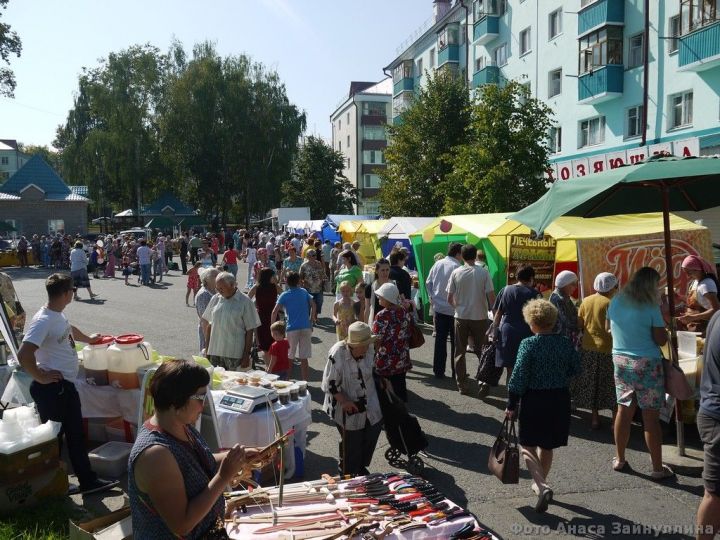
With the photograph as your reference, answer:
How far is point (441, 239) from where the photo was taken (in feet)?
42.6

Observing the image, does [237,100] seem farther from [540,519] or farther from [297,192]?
[540,519]

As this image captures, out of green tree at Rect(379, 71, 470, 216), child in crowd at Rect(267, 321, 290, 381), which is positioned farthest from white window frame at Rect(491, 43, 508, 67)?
child in crowd at Rect(267, 321, 290, 381)

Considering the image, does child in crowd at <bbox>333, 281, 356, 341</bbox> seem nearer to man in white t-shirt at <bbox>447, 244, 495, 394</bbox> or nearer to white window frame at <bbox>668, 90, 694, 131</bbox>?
man in white t-shirt at <bbox>447, 244, 495, 394</bbox>

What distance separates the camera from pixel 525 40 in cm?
2833

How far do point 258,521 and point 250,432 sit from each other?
163 cm

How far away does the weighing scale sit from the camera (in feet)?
16.3

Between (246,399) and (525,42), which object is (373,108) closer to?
(525,42)

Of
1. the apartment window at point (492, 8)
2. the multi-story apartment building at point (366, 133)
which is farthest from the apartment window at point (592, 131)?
the multi-story apartment building at point (366, 133)

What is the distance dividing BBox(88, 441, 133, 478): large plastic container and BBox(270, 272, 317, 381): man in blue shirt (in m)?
2.67

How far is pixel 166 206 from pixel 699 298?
4287 cm

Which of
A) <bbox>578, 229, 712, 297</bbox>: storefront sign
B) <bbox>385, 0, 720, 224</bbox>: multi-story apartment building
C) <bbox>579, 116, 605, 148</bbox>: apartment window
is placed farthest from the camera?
<bbox>579, 116, 605, 148</bbox>: apartment window

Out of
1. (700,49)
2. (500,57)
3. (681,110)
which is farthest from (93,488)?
(500,57)

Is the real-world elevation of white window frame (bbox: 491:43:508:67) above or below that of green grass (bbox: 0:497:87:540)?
above

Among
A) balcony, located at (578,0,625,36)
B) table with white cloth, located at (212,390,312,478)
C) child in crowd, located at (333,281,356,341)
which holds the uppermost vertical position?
balcony, located at (578,0,625,36)
